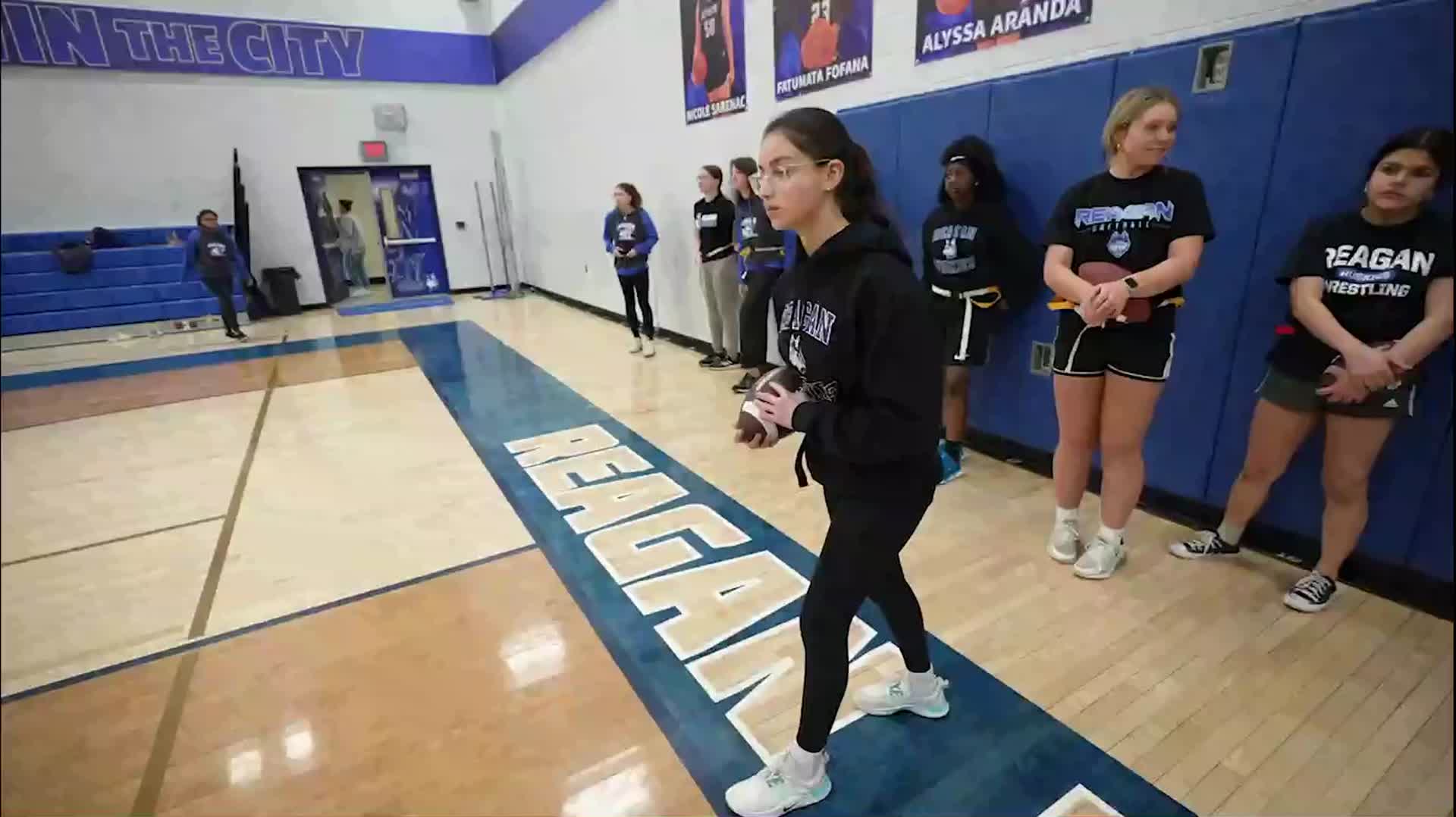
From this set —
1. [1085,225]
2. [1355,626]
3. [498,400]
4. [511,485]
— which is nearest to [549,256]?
[498,400]

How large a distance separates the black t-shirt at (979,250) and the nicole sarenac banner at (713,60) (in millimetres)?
2536

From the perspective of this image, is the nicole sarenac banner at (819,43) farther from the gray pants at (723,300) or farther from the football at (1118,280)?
the football at (1118,280)

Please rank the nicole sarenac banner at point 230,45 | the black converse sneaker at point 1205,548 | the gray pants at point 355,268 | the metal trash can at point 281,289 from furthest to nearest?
the black converse sneaker at point 1205,548, the metal trash can at point 281,289, the gray pants at point 355,268, the nicole sarenac banner at point 230,45

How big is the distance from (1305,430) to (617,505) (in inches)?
105

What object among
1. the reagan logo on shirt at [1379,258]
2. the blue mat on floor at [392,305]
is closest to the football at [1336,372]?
the reagan logo on shirt at [1379,258]

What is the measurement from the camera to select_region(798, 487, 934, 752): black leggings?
4.83ft

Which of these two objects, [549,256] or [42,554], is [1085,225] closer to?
[42,554]

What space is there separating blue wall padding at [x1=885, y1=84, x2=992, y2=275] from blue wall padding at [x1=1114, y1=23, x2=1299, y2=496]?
2.37 feet

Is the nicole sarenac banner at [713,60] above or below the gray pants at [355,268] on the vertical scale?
above

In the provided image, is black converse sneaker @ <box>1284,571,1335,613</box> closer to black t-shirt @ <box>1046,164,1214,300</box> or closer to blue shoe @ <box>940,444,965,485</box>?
black t-shirt @ <box>1046,164,1214,300</box>

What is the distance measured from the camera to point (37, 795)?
663 millimetres

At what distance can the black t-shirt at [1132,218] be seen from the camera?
2283 mm

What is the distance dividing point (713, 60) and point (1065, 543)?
14.5 feet

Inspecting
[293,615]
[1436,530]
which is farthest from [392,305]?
[1436,530]
